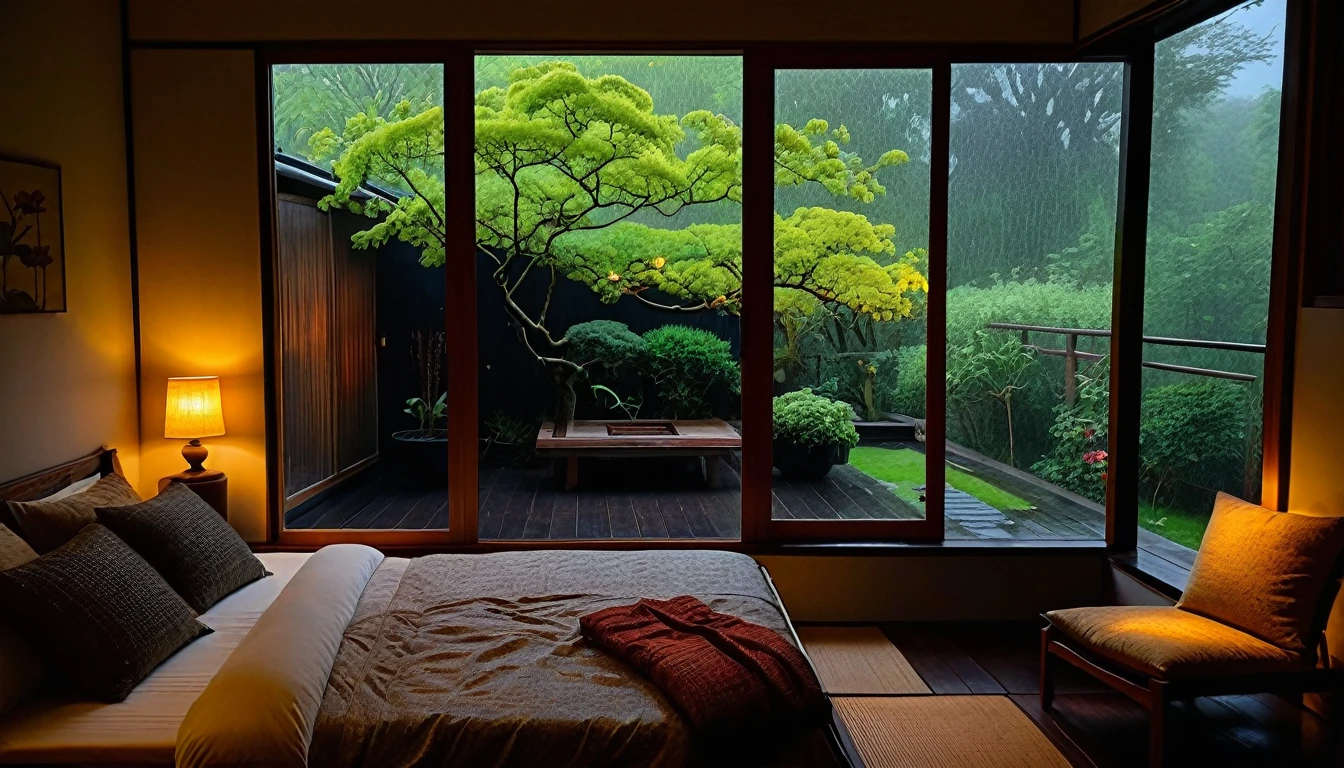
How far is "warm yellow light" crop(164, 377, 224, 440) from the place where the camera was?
4328mm

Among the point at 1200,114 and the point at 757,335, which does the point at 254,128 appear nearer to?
the point at 757,335

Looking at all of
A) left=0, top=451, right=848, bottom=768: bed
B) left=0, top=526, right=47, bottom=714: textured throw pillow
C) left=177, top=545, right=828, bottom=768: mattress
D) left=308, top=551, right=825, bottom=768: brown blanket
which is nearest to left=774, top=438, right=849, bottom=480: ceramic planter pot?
left=308, top=551, right=825, bottom=768: brown blanket

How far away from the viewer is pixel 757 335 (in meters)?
4.77

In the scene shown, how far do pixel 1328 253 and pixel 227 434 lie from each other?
15.5 feet

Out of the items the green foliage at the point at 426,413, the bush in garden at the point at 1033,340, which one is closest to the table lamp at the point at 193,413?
the green foliage at the point at 426,413

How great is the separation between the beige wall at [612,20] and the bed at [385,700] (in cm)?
267

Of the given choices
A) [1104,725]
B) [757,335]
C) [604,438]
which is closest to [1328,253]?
[1104,725]

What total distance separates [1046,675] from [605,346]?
4.47m

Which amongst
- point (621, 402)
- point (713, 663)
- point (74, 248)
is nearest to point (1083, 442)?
point (713, 663)

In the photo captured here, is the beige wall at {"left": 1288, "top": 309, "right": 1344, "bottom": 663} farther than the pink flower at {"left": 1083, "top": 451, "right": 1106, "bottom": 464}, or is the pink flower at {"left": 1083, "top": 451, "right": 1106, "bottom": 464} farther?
the pink flower at {"left": 1083, "top": 451, "right": 1106, "bottom": 464}

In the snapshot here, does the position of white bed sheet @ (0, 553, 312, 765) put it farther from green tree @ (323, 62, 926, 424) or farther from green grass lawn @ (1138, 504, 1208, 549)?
green grass lawn @ (1138, 504, 1208, 549)

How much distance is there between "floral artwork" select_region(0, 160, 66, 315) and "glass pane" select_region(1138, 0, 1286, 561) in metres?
4.77

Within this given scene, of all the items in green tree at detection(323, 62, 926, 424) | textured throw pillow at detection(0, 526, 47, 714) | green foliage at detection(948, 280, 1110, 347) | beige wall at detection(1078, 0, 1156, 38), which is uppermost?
beige wall at detection(1078, 0, 1156, 38)

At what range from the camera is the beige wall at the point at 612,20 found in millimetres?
4512
